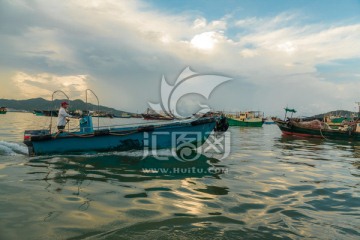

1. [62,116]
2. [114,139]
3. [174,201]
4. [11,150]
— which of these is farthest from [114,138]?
[174,201]

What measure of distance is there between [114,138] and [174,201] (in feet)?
23.6

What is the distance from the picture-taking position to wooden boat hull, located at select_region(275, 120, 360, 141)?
83.7 ft

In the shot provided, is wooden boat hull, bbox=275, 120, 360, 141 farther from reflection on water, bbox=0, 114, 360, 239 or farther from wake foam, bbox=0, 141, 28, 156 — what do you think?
wake foam, bbox=0, 141, 28, 156

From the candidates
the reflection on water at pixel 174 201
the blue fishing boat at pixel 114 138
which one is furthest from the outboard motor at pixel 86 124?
the reflection on water at pixel 174 201

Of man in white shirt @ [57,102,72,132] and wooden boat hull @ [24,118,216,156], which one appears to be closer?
wooden boat hull @ [24,118,216,156]

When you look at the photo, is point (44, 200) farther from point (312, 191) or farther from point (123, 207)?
point (312, 191)

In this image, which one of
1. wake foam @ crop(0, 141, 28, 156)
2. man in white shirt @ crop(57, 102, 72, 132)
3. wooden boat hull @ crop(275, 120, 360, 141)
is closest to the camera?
wake foam @ crop(0, 141, 28, 156)

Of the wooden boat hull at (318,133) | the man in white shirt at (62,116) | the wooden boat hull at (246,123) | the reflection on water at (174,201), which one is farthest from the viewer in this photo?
the wooden boat hull at (246,123)

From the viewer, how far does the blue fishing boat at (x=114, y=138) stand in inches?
477

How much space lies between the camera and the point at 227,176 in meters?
8.70

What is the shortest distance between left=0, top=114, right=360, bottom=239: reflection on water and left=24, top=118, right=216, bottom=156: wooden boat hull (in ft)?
5.63

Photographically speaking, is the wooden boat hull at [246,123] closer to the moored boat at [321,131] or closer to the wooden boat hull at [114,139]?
the moored boat at [321,131]

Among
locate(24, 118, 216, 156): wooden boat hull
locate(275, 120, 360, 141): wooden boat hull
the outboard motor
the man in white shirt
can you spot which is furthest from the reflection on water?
locate(275, 120, 360, 141): wooden boat hull

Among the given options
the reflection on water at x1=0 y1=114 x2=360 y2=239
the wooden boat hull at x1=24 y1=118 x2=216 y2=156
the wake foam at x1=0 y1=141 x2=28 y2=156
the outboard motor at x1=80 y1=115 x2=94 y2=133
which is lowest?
the reflection on water at x1=0 y1=114 x2=360 y2=239
